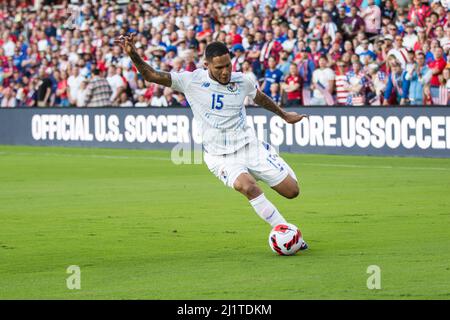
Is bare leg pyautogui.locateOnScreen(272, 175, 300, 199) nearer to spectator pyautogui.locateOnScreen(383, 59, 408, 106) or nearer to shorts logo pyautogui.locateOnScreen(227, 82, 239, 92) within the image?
shorts logo pyautogui.locateOnScreen(227, 82, 239, 92)

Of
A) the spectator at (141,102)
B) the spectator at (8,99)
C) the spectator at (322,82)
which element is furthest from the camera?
the spectator at (8,99)

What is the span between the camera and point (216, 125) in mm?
11516

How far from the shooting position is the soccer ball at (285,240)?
1058cm

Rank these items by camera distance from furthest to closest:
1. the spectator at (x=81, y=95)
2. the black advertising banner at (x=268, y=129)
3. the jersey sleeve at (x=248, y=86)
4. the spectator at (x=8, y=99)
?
1. the spectator at (x=8, y=99)
2. the spectator at (x=81, y=95)
3. the black advertising banner at (x=268, y=129)
4. the jersey sleeve at (x=248, y=86)

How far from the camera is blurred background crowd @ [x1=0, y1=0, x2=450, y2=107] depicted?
2472 centimetres

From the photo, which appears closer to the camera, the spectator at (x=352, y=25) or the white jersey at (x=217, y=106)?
the white jersey at (x=217, y=106)

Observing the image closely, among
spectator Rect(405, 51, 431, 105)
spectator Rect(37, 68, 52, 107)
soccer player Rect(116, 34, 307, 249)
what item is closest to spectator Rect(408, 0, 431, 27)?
spectator Rect(405, 51, 431, 105)

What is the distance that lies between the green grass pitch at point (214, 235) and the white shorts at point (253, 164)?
785 mm

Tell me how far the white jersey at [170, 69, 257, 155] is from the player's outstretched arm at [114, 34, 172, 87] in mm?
146

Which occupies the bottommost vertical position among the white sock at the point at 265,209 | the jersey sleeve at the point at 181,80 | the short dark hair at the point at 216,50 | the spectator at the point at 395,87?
the white sock at the point at 265,209

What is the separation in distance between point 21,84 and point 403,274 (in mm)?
28375

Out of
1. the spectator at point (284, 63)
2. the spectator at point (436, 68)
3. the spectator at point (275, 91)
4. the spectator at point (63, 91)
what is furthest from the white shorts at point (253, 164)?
the spectator at point (63, 91)

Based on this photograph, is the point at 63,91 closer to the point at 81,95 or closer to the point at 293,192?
the point at 81,95

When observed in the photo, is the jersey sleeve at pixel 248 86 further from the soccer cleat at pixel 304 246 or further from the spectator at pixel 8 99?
the spectator at pixel 8 99
